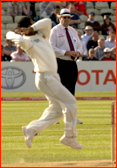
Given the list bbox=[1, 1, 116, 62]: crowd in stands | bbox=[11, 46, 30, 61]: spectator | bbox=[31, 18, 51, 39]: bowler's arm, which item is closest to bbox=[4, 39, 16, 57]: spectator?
bbox=[1, 1, 116, 62]: crowd in stands

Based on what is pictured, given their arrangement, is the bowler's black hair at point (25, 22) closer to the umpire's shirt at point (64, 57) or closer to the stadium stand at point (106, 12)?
the umpire's shirt at point (64, 57)

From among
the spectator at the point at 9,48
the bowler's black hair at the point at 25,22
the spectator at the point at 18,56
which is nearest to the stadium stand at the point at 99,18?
the spectator at the point at 9,48

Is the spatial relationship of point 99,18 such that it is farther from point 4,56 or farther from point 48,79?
point 48,79

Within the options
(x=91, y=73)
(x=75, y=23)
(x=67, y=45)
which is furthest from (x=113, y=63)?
(x=67, y=45)

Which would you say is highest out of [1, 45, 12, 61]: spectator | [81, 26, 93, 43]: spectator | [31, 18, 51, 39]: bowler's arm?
[31, 18, 51, 39]: bowler's arm

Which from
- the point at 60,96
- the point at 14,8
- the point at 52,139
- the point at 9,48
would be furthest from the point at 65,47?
the point at 14,8

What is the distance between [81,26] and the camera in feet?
78.8

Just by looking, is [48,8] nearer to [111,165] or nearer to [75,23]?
[75,23]

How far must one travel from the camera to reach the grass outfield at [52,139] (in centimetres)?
686

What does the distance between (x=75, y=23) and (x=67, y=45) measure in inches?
556

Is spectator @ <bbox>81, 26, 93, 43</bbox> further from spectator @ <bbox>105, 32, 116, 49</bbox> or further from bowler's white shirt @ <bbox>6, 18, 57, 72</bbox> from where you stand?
bowler's white shirt @ <bbox>6, 18, 57, 72</bbox>

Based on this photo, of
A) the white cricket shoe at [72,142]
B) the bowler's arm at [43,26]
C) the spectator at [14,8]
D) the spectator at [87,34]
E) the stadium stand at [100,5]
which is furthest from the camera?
the stadium stand at [100,5]

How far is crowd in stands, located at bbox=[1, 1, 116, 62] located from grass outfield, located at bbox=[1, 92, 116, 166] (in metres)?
4.97

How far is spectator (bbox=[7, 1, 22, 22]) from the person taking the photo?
77.8ft
